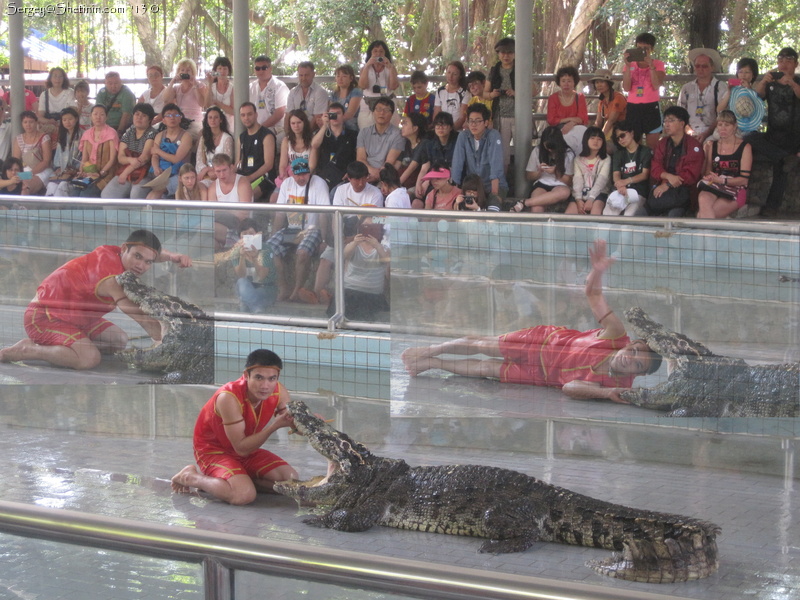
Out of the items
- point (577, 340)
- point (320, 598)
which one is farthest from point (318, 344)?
point (320, 598)

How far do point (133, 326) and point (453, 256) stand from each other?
227 centimetres

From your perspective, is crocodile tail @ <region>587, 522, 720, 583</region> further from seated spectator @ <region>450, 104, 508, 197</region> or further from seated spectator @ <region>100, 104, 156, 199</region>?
seated spectator @ <region>100, 104, 156, 199</region>

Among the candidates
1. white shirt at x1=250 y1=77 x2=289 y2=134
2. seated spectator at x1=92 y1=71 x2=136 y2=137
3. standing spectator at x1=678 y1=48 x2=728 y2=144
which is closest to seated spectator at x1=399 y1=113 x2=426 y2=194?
white shirt at x1=250 y1=77 x2=289 y2=134

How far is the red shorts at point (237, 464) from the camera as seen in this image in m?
4.96

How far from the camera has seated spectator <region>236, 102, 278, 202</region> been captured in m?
8.99

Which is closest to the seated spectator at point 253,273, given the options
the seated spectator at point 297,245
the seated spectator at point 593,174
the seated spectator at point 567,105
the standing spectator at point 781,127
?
the seated spectator at point 297,245

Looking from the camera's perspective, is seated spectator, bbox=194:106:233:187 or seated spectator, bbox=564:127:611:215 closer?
seated spectator, bbox=564:127:611:215

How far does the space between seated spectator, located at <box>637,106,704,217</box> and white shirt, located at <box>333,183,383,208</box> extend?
2.06m

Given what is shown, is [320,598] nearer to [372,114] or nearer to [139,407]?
[139,407]

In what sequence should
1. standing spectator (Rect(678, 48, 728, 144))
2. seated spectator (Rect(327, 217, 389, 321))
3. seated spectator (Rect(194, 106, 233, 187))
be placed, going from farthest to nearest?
1. seated spectator (Rect(194, 106, 233, 187))
2. standing spectator (Rect(678, 48, 728, 144))
3. seated spectator (Rect(327, 217, 389, 321))

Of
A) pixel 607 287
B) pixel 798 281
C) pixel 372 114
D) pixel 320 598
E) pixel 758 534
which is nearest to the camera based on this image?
pixel 320 598

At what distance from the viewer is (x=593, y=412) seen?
19.5 feet

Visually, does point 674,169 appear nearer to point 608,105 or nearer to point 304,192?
point 608,105

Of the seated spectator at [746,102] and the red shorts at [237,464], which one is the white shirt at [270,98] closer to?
the seated spectator at [746,102]
